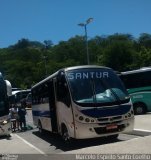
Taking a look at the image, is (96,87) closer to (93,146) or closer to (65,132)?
(65,132)

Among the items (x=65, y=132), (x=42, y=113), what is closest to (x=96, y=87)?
(x=65, y=132)

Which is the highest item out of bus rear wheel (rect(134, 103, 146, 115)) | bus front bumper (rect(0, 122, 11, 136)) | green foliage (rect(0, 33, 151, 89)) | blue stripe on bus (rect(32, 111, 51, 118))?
green foliage (rect(0, 33, 151, 89))

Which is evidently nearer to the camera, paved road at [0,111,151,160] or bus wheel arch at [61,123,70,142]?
paved road at [0,111,151,160]

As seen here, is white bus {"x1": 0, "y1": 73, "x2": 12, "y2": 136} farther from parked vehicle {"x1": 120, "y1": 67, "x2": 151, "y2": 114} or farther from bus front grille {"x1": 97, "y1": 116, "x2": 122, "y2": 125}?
parked vehicle {"x1": 120, "y1": 67, "x2": 151, "y2": 114}

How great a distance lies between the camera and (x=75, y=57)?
373ft

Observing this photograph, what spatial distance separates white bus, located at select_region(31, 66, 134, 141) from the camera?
13977mm

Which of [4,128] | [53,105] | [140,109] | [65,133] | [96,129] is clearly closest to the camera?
[96,129]

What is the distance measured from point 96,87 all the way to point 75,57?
99145mm

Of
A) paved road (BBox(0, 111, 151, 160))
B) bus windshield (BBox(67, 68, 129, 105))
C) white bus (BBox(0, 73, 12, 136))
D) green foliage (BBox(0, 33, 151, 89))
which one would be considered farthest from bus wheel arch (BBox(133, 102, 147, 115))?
green foliage (BBox(0, 33, 151, 89))

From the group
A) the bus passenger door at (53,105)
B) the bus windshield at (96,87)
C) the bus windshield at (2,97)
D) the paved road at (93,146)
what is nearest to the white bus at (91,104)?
the bus windshield at (96,87)

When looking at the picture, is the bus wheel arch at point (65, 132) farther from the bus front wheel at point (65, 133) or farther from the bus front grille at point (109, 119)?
the bus front grille at point (109, 119)

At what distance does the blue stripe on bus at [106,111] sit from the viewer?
1398cm

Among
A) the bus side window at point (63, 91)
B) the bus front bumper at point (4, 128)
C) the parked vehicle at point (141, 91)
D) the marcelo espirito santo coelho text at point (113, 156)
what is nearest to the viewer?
the marcelo espirito santo coelho text at point (113, 156)

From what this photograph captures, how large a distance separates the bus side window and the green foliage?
245 ft
